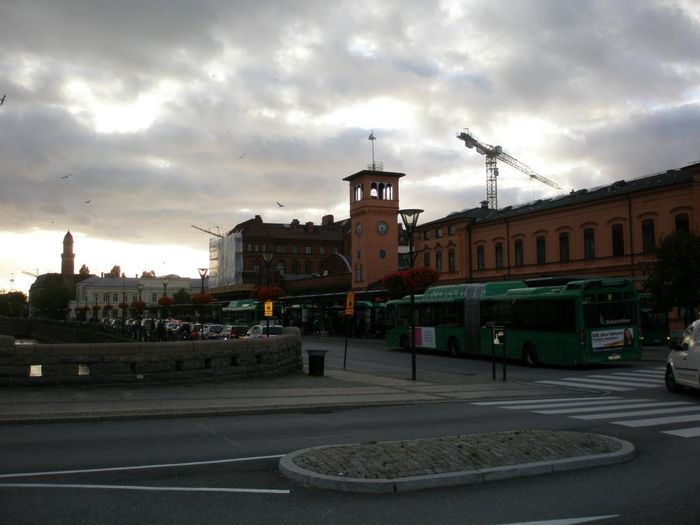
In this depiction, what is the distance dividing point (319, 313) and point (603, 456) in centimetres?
7128

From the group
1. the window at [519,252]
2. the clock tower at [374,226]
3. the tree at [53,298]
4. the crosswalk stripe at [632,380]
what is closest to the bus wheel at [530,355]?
the crosswalk stripe at [632,380]

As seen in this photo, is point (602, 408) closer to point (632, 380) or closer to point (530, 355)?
point (632, 380)

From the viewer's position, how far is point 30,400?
46.2 ft

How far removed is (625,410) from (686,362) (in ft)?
9.93

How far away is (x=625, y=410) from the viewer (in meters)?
14.4

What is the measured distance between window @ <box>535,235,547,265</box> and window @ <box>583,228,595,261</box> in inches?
166

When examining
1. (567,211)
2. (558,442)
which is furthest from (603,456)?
(567,211)

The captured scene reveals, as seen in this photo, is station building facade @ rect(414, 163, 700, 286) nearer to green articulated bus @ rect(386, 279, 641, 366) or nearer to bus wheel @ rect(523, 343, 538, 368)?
green articulated bus @ rect(386, 279, 641, 366)

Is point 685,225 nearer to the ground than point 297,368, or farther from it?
farther from it

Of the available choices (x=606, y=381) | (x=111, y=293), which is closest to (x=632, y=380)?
(x=606, y=381)

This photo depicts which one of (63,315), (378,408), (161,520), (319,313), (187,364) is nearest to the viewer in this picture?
(161,520)

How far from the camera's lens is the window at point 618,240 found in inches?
1971

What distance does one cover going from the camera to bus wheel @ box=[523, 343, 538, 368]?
→ 93.2 ft

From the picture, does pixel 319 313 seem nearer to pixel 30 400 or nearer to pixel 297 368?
pixel 297 368
